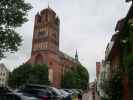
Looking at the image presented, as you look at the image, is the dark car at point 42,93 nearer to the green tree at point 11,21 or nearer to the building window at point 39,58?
the green tree at point 11,21

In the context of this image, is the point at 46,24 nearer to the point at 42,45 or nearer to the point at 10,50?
the point at 42,45

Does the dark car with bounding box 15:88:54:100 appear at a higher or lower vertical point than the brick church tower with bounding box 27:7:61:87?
lower

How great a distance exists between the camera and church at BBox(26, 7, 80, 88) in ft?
301

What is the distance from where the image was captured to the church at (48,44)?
91.9 meters

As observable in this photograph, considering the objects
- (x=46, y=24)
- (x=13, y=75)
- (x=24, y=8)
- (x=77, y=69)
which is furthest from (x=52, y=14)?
(x=24, y=8)

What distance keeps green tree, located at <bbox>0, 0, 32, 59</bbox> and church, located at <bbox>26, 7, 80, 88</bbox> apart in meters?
69.1

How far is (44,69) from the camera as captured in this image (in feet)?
242

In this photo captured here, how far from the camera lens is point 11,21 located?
20.0 metres

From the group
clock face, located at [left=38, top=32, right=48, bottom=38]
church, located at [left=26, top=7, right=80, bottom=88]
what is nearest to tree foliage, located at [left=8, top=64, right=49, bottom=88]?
church, located at [left=26, top=7, right=80, bottom=88]

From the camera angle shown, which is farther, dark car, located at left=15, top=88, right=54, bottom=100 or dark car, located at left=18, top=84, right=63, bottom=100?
dark car, located at left=18, top=84, right=63, bottom=100

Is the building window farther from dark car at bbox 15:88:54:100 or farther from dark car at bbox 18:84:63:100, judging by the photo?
dark car at bbox 15:88:54:100

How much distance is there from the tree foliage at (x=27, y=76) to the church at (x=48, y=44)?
17.3 metres

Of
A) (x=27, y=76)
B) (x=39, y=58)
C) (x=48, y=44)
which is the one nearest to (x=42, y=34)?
(x=48, y=44)

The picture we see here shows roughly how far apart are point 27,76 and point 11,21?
157 feet
